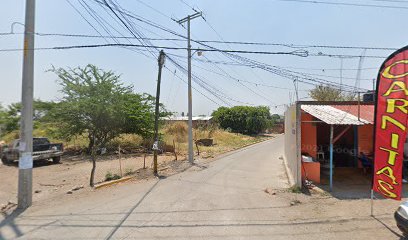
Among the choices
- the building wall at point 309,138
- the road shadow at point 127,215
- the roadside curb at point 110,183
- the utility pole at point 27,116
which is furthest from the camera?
the building wall at point 309,138

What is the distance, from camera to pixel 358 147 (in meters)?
14.5

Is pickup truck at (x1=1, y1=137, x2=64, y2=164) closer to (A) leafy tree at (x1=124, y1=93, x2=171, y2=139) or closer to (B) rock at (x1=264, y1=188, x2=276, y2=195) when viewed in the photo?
(A) leafy tree at (x1=124, y1=93, x2=171, y2=139)

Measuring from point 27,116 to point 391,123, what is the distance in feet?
31.3

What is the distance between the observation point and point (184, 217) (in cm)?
721

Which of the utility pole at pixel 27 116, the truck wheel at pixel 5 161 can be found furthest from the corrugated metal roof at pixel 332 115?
the truck wheel at pixel 5 161

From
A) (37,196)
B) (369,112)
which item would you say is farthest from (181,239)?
(369,112)

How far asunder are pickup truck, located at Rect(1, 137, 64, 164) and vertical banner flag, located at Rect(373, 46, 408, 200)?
17.7m

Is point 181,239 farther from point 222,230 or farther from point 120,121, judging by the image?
point 120,121

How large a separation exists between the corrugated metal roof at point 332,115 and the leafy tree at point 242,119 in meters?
38.5

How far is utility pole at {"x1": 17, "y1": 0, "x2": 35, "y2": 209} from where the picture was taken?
848 centimetres

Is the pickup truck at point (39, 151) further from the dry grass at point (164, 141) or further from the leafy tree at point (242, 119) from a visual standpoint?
the leafy tree at point (242, 119)

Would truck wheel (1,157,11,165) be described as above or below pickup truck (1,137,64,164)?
below

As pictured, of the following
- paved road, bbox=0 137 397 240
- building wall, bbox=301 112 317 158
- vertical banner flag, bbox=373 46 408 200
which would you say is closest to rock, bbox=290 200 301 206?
paved road, bbox=0 137 397 240

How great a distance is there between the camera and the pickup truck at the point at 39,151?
57.9 feet
